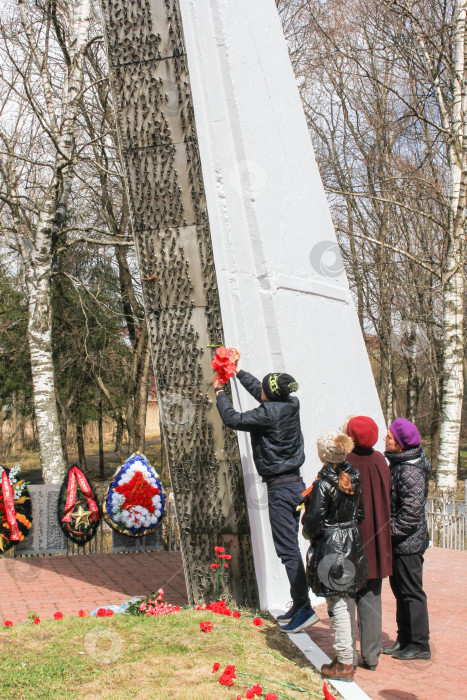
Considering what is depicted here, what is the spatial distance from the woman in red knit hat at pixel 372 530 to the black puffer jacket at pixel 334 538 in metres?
0.33

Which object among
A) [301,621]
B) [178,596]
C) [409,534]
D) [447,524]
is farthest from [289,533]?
[447,524]

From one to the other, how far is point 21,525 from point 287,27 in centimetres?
1396

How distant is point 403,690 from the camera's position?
13.3 feet

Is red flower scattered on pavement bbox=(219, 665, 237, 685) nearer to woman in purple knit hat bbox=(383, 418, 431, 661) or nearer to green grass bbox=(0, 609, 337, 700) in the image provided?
green grass bbox=(0, 609, 337, 700)

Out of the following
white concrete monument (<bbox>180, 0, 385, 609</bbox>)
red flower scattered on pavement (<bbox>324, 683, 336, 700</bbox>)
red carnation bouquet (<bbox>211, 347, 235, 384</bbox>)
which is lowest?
red flower scattered on pavement (<bbox>324, 683, 336, 700</bbox>)

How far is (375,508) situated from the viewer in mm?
4477

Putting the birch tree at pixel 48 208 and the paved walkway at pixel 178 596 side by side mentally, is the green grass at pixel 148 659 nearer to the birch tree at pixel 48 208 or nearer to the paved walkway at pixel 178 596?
the paved walkway at pixel 178 596

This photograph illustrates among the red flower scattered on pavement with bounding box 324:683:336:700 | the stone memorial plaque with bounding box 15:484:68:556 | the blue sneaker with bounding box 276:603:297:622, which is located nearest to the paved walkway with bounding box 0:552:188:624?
the stone memorial plaque with bounding box 15:484:68:556

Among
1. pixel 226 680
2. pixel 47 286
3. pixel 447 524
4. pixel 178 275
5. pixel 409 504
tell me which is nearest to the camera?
pixel 226 680

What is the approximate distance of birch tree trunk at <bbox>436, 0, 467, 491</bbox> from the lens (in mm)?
11859

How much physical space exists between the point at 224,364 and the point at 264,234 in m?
1.43

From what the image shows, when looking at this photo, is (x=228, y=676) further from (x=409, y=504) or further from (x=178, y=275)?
(x=178, y=275)

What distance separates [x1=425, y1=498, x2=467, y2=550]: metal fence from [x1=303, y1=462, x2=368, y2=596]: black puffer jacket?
18.7 feet

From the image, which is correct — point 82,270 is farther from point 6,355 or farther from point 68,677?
point 68,677
